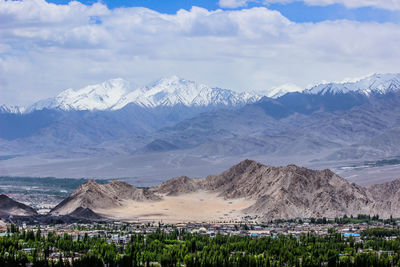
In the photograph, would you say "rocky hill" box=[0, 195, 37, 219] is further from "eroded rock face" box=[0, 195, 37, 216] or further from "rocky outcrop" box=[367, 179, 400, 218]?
"rocky outcrop" box=[367, 179, 400, 218]

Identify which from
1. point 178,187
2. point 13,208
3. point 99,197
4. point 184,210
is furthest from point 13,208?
point 178,187

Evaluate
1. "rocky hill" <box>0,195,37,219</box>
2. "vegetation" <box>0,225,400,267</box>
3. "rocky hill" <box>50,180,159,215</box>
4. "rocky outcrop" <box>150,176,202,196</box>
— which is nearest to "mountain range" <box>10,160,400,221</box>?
"rocky hill" <box>50,180,159,215</box>

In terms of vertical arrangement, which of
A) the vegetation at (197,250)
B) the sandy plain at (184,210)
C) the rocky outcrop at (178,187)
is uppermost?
the rocky outcrop at (178,187)

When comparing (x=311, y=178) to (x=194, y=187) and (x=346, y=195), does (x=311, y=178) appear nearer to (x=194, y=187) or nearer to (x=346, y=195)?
(x=346, y=195)

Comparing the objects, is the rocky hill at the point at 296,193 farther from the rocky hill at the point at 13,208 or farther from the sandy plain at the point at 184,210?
the rocky hill at the point at 13,208

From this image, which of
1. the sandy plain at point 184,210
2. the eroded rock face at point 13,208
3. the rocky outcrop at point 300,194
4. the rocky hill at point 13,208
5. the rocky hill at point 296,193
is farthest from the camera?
the sandy plain at point 184,210

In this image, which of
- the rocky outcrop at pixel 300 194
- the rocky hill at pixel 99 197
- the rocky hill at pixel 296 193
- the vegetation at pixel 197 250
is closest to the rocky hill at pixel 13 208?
the rocky hill at pixel 99 197
